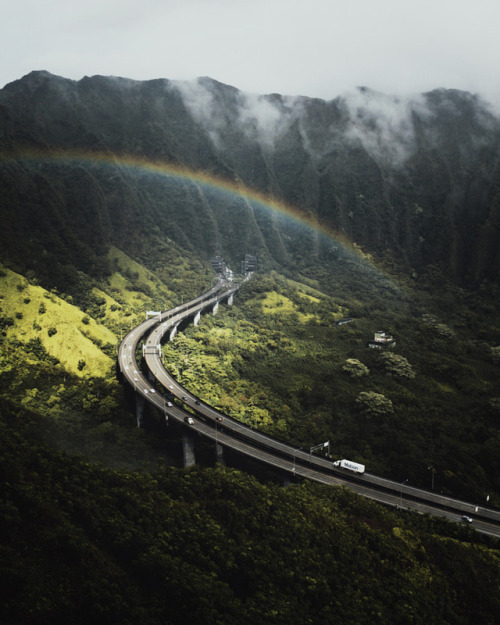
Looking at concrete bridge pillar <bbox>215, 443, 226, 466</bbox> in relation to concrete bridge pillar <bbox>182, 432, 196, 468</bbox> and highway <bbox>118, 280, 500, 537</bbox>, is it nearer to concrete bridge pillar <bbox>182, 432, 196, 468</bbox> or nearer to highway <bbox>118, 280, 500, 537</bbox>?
highway <bbox>118, 280, 500, 537</bbox>

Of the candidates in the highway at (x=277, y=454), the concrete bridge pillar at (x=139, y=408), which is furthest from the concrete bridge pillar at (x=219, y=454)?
the concrete bridge pillar at (x=139, y=408)

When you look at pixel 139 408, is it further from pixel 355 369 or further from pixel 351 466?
pixel 355 369

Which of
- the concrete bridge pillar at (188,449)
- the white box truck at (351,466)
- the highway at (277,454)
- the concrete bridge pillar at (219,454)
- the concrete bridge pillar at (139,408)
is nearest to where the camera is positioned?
the highway at (277,454)

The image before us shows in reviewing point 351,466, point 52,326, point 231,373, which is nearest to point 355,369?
point 231,373

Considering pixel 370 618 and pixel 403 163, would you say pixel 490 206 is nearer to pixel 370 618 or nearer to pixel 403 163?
pixel 403 163

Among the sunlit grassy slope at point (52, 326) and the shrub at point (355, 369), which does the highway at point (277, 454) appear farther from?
the shrub at point (355, 369)

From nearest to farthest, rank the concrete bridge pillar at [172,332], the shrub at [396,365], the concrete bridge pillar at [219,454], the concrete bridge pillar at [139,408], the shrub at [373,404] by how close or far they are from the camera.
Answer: the concrete bridge pillar at [219,454] → the concrete bridge pillar at [139,408] → the shrub at [373,404] → the shrub at [396,365] → the concrete bridge pillar at [172,332]

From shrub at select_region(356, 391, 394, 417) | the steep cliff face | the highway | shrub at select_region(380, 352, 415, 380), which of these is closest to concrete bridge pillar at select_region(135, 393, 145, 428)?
the highway
